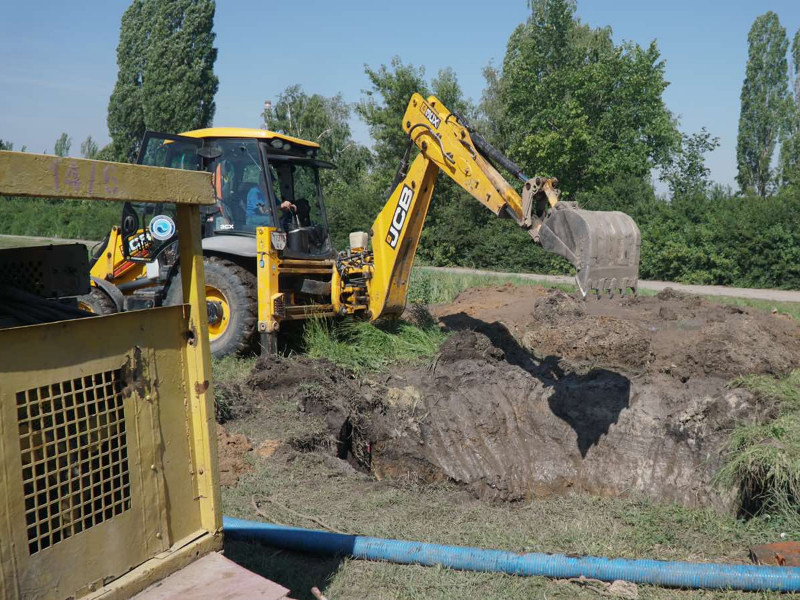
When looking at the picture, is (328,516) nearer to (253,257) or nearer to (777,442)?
(777,442)

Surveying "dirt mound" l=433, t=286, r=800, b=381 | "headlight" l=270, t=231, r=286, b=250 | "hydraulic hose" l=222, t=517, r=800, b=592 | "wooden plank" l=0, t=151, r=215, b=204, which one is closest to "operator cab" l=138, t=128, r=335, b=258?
"headlight" l=270, t=231, r=286, b=250

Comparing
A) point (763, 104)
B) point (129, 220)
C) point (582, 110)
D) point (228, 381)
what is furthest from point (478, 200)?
point (763, 104)

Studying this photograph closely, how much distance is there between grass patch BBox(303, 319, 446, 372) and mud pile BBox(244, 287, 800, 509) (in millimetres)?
346

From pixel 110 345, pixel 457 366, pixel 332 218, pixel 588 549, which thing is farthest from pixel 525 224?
pixel 332 218

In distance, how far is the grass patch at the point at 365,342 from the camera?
8.60m

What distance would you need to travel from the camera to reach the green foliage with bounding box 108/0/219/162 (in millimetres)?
38750

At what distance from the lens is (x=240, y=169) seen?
28.0ft

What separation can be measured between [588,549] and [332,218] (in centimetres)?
2252

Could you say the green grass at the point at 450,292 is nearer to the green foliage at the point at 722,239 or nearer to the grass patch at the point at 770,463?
the green foliage at the point at 722,239

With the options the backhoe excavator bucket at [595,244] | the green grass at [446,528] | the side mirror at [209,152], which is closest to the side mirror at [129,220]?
the side mirror at [209,152]

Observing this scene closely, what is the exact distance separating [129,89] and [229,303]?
116ft

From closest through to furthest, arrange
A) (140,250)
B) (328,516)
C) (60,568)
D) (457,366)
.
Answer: (60,568), (328,516), (457,366), (140,250)

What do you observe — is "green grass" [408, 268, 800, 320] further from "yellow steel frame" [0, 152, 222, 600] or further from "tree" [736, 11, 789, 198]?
"tree" [736, 11, 789, 198]

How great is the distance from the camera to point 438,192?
27438 millimetres
